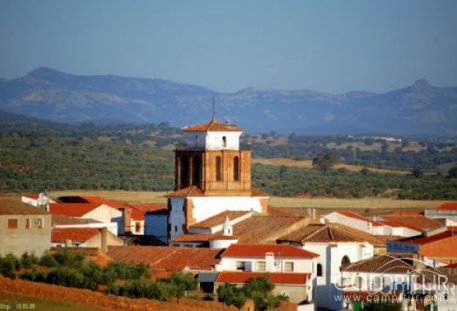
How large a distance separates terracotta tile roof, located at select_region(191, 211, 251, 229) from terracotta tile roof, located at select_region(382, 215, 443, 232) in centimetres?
1399

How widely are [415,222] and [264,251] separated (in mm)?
27197

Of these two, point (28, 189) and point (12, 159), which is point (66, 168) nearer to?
point (12, 159)

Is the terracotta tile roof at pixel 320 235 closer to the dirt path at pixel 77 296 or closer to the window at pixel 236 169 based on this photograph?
the window at pixel 236 169

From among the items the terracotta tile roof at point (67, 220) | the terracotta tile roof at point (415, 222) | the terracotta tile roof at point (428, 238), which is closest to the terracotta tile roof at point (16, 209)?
the terracotta tile roof at point (67, 220)

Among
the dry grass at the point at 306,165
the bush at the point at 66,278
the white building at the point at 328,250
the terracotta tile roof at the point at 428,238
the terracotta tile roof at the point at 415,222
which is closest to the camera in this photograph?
the bush at the point at 66,278

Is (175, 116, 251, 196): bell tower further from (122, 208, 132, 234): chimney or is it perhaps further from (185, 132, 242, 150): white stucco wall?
(122, 208, 132, 234): chimney

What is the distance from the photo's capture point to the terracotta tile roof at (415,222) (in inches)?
3081

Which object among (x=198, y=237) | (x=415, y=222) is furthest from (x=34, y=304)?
(x=415, y=222)

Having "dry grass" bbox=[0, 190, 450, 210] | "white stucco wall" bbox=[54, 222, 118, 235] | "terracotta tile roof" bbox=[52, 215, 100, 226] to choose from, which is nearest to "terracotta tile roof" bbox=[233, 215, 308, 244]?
"white stucco wall" bbox=[54, 222, 118, 235]

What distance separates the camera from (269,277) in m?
53.4

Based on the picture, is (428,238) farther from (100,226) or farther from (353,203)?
(353,203)

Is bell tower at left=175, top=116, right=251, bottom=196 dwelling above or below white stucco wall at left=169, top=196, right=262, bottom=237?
above

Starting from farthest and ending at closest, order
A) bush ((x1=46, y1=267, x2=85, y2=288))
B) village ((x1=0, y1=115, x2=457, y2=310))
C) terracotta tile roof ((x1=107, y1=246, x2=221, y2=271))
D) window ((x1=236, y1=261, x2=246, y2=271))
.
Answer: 1. terracotta tile roof ((x1=107, y1=246, x2=221, y2=271))
2. window ((x1=236, y1=261, x2=246, y2=271))
3. village ((x1=0, y1=115, x2=457, y2=310))
4. bush ((x1=46, y1=267, x2=85, y2=288))

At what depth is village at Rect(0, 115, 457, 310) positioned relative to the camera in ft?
Result: 171
